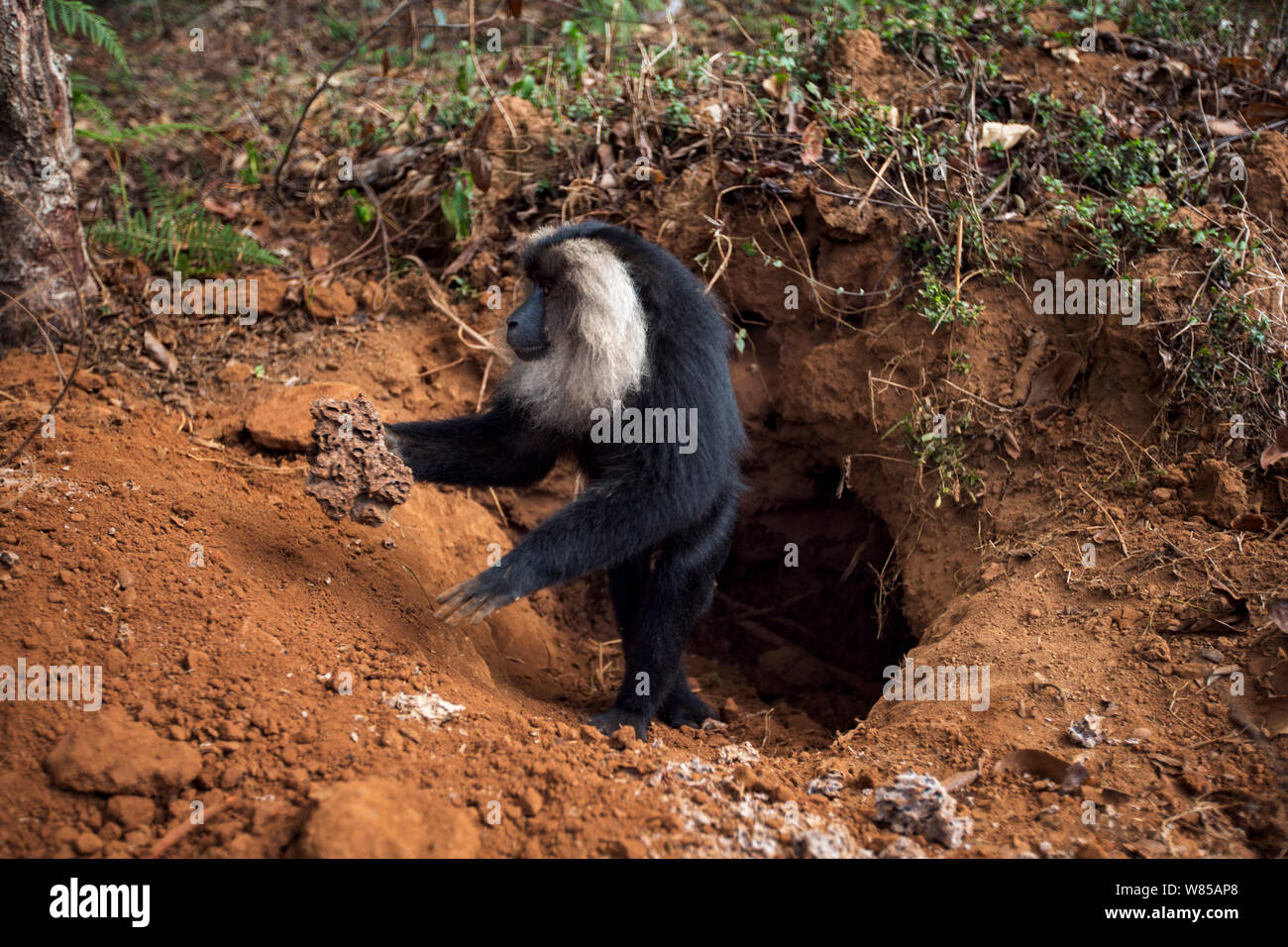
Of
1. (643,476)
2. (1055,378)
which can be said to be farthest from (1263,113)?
(643,476)

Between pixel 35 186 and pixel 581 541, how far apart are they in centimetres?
358

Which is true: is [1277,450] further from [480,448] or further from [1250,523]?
[480,448]

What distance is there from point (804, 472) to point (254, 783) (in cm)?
436

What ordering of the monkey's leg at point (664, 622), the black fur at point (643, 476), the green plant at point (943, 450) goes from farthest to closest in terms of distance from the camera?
the green plant at point (943, 450) → the monkey's leg at point (664, 622) → the black fur at point (643, 476)

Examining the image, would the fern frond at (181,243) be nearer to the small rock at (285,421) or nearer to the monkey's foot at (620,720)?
the small rock at (285,421)

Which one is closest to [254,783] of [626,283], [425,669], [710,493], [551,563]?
[425,669]

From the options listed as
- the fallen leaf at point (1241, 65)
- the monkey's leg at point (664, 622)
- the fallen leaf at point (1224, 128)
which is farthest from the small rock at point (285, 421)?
the fallen leaf at point (1241, 65)

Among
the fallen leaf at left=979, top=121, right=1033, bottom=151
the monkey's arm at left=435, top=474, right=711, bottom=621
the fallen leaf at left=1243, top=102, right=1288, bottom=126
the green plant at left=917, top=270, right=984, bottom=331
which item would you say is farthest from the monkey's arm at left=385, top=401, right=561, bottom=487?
the fallen leaf at left=1243, top=102, right=1288, bottom=126

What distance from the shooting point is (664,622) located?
4.34 m

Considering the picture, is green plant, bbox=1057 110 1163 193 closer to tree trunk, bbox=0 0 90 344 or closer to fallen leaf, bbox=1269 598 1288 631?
fallen leaf, bbox=1269 598 1288 631

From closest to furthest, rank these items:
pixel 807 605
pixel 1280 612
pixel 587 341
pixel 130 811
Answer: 1. pixel 130 811
2. pixel 1280 612
3. pixel 587 341
4. pixel 807 605

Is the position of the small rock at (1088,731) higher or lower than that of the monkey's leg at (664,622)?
lower

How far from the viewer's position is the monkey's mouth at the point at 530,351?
411 centimetres

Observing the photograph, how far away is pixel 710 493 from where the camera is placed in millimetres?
3990
